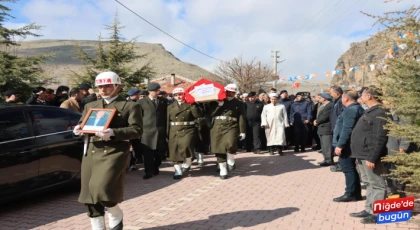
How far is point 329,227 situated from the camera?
16.3ft

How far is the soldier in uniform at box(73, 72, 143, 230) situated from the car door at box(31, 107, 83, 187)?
6.96ft

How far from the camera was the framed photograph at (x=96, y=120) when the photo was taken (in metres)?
3.96

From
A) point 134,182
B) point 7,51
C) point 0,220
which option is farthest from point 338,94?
point 7,51

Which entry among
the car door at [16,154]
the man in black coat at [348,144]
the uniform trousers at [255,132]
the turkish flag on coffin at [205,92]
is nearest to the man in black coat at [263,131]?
the uniform trousers at [255,132]

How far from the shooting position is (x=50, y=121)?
633cm

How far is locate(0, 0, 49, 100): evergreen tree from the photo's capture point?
11.9m

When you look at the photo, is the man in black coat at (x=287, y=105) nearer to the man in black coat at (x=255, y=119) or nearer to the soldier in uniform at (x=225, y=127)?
the man in black coat at (x=255, y=119)

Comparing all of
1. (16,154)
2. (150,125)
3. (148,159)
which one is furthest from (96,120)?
(148,159)

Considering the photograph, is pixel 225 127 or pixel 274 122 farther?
pixel 274 122

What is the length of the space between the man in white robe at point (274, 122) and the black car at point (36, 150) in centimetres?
628

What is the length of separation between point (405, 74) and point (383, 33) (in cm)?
45

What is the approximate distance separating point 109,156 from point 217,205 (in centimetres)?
256

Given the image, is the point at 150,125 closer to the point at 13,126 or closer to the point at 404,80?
the point at 13,126

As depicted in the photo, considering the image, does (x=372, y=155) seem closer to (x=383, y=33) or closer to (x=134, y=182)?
(x=383, y=33)
